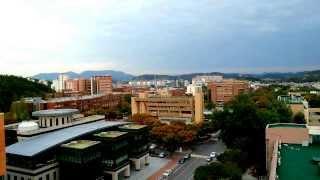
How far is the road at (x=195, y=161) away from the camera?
83.5 feet

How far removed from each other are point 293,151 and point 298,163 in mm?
2471

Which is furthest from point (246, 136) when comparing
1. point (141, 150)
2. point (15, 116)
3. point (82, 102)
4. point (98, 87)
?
point (98, 87)

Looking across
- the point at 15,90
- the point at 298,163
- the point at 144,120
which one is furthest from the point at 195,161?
the point at 15,90

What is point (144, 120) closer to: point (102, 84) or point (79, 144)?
point (79, 144)

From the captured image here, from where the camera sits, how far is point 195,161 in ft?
96.6

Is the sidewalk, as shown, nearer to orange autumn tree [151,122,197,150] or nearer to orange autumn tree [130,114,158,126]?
orange autumn tree [151,122,197,150]

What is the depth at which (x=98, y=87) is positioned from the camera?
82.7 m

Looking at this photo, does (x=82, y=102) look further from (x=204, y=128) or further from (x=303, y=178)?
(x=303, y=178)

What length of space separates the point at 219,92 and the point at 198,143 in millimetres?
39731

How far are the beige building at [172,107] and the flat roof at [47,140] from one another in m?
18.7

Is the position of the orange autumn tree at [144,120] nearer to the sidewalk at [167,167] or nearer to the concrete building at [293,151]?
the sidewalk at [167,167]

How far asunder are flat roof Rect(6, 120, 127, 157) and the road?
6.98 meters

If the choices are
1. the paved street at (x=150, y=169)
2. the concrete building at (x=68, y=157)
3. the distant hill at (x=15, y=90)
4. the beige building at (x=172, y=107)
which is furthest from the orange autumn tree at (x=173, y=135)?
the distant hill at (x=15, y=90)

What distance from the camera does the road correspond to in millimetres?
25453
